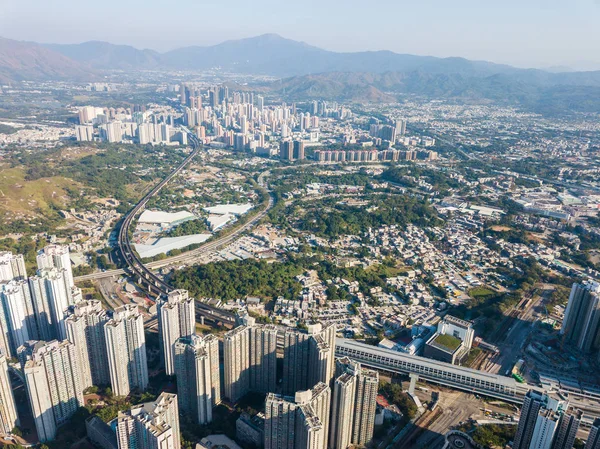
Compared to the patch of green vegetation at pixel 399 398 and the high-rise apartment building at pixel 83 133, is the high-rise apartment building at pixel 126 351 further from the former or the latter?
the high-rise apartment building at pixel 83 133

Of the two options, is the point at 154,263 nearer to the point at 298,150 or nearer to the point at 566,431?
the point at 566,431

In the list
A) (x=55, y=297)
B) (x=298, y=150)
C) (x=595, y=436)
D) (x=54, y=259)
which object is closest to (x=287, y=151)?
(x=298, y=150)

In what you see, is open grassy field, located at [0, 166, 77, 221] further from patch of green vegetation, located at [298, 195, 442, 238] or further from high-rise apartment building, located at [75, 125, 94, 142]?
patch of green vegetation, located at [298, 195, 442, 238]

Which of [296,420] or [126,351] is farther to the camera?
[126,351]

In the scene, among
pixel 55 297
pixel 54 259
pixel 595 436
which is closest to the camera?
pixel 595 436

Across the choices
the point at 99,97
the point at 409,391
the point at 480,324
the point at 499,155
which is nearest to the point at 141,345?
the point at 409,391

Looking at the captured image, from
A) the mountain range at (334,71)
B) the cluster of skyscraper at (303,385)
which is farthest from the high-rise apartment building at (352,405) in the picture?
the mountain range at (334,71)

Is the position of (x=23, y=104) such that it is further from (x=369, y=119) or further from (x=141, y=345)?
(x=141, y=345)

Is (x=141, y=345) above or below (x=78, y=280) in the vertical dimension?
above
